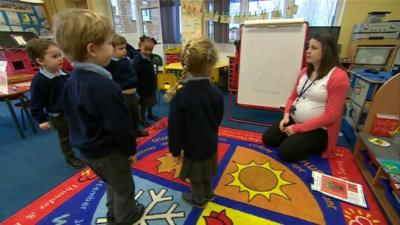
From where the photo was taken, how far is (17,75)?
2826 millimetres

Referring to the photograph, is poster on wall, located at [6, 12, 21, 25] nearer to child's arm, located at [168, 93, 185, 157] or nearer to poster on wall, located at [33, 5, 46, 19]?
poster on wall, located at [33, 5, 46, 19]

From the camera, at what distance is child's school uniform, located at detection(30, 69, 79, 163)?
1.56 m

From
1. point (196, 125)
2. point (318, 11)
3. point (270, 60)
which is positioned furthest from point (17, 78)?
point (318, 11)

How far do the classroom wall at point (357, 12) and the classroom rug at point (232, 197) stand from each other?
2372mm

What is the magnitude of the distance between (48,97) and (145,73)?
0.98 meters

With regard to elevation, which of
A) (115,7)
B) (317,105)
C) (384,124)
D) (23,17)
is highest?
(115,7)

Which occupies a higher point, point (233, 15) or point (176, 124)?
point (233, 15)

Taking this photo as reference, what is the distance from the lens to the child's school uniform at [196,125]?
1051 millimetres

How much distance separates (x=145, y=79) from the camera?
2.40 metres

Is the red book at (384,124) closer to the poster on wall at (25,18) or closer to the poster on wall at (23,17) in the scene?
the poster on wall at (23,17)

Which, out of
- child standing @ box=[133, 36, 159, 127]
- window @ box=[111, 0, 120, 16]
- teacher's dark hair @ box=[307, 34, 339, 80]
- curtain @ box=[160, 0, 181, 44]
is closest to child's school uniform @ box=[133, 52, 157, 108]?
child standing @ box=[133, 36, 159, 127]

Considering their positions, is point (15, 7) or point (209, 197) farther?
point (15, 7)

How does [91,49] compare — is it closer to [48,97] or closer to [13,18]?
[48,97]

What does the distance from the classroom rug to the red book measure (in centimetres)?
32
